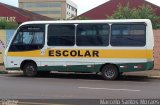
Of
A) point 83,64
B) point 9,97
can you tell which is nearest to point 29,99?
point 9,97

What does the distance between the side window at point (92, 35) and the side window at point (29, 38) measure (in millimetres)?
1848

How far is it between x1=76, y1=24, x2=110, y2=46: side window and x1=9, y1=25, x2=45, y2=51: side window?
1.85m

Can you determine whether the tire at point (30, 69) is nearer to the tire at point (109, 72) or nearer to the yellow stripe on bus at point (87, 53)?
the yellow stripe on bus at point (87, 53)

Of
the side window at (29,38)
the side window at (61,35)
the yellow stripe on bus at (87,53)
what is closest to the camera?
the yellow stripe on bus at (87,53)

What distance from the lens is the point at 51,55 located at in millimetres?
20422

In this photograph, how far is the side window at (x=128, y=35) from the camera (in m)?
18.9

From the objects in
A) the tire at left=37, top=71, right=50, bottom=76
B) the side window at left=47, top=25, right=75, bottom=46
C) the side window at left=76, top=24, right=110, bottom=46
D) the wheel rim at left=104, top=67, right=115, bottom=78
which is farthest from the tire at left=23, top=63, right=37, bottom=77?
the wheel rim at left=104, top=67, right=115, bottom=78

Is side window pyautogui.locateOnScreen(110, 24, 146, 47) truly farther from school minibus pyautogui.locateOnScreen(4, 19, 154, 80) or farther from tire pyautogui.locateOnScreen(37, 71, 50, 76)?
tire pyautogui.locateOnScreen(37, 71, 50, 76)

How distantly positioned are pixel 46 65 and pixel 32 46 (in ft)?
3.67

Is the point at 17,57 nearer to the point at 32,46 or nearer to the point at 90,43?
the point at 32,46

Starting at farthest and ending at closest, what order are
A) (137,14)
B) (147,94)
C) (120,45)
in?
1. (137,14)
2. (120,45)
3. (147,94)

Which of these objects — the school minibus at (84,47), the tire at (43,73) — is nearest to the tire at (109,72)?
the school minibus at (84,47)

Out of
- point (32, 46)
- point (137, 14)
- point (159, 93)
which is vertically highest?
point (137, 14)

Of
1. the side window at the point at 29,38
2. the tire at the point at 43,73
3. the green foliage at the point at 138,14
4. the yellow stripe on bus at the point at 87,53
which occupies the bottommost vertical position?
→ the tire at the point at 43,73
